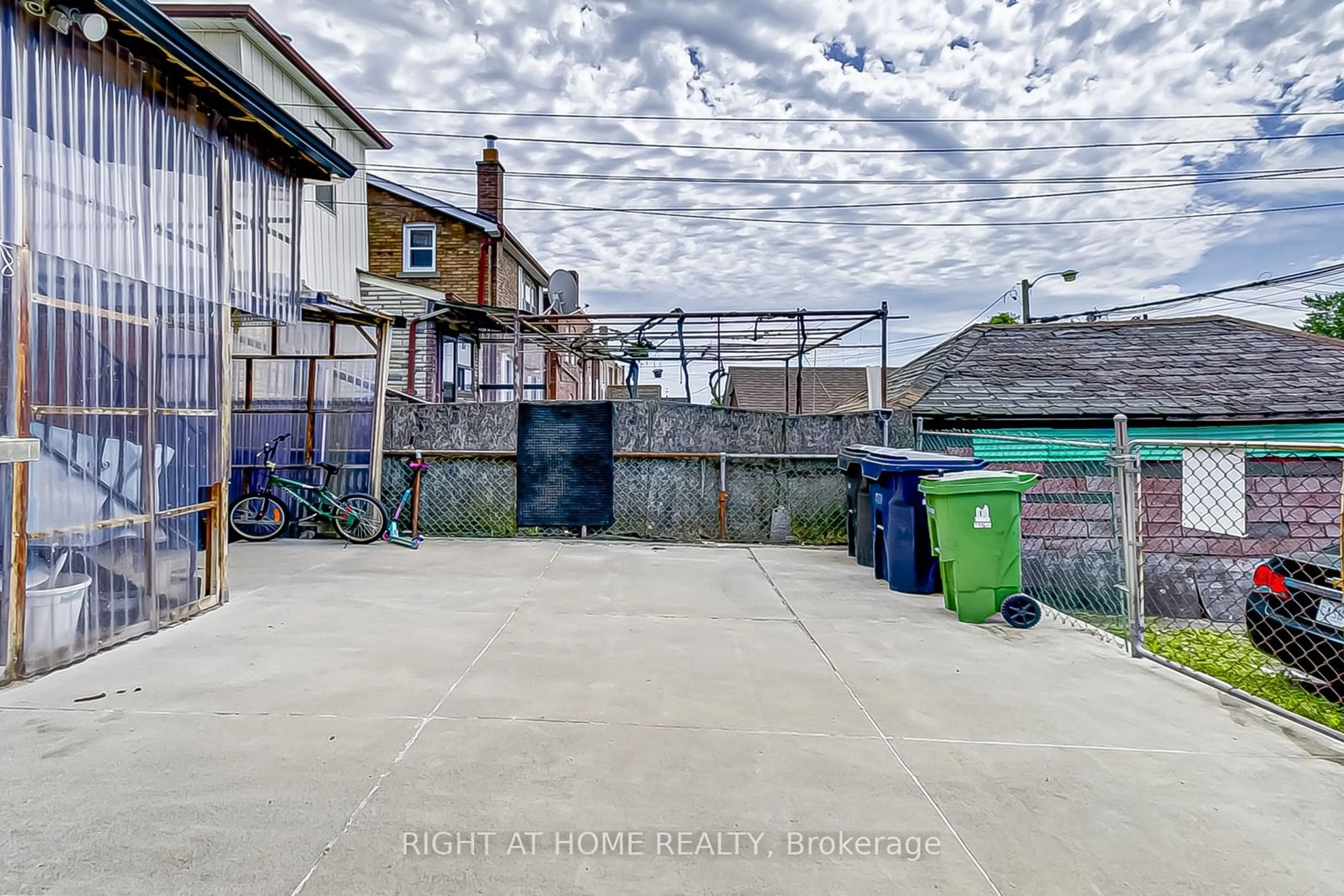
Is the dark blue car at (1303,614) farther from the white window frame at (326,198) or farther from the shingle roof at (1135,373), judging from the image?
the white window frame at (326,198)

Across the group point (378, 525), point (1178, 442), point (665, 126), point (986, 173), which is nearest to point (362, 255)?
point (665, 126)

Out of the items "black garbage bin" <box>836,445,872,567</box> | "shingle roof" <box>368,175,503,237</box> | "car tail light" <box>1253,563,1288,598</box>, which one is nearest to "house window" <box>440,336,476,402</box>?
"shingle roof" <box>368,175,503,237</box>

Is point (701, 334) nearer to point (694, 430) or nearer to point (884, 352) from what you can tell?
point (694, 430)

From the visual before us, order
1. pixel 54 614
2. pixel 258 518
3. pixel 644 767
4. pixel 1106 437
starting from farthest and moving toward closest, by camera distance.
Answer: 1. pixel 1106 437
2. pixel 258 518
3. pixel 54 614
4. pixel 644 767

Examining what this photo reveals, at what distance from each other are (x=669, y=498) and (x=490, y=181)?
34.8ft

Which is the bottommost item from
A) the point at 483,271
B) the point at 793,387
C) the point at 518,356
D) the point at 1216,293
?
the point at 518,356

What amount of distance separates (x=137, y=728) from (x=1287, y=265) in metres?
22.6

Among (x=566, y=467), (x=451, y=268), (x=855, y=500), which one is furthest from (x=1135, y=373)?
(x=451, y=268)

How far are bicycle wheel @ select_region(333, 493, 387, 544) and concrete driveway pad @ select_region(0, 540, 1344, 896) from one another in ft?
12.2

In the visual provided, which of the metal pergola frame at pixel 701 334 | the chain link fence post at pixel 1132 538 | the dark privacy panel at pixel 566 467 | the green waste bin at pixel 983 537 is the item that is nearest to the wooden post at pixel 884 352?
the metal pergola frame at pixel 701 334

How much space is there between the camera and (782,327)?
37.0ft

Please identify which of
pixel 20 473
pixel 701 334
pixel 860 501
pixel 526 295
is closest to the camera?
pixel 20 473

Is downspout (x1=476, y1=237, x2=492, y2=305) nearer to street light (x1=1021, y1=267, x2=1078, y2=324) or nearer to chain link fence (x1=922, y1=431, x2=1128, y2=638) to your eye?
chain link fence (x1=922, y1=431, x2=1128, y2=638)

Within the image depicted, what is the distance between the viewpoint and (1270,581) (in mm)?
4316
